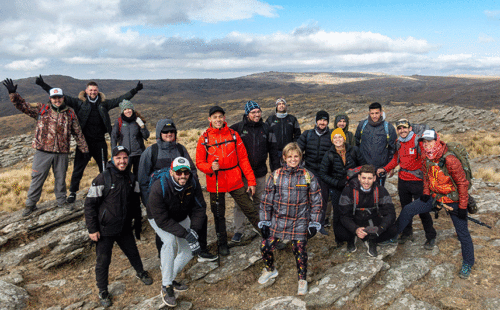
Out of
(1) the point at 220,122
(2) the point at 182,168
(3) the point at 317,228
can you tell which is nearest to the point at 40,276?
(2) the point at 182,168

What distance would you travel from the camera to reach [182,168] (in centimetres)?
391

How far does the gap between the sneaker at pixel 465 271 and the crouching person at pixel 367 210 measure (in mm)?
1174

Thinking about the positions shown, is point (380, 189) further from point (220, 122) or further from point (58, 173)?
point (58, 173)

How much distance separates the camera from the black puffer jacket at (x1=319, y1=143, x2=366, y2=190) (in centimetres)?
534

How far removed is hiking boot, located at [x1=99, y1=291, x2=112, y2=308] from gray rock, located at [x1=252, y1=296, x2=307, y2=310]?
243cm

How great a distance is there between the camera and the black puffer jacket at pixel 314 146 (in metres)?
5.72

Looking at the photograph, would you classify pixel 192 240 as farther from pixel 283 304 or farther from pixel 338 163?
pixel 338 163

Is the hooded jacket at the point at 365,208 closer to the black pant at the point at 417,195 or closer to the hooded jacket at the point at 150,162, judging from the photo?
the black pant at the point at 417,195

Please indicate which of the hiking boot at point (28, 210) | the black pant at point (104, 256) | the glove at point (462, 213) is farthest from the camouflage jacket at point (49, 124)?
the glove at point (462, 213)

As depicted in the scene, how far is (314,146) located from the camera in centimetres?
579

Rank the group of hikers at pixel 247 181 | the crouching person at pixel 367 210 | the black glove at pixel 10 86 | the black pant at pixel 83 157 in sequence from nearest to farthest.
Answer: the group of hikers at pixel 247 181, the crouching person at pixel 367 210, the black glove at pixel 10 86, the black pant at pixel 83 157

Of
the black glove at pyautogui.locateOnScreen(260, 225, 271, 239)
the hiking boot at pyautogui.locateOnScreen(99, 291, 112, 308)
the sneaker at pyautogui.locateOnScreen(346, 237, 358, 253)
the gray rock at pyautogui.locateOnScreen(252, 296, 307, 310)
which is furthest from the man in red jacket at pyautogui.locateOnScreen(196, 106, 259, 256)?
the hiking boot at pyautogui.locateOnScreen(99, 291, 112, 308)

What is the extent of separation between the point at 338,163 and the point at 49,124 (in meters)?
6.20

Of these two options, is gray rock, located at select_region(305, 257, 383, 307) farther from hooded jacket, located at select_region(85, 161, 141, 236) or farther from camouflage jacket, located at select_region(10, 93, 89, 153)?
camouflage jacket, located at select_region(10, 93, 89, 153)
